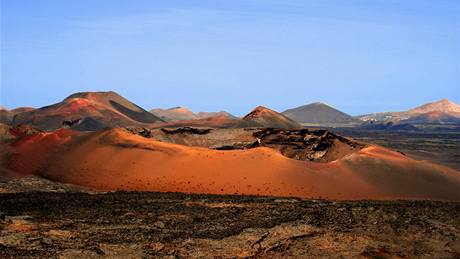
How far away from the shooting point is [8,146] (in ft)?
116

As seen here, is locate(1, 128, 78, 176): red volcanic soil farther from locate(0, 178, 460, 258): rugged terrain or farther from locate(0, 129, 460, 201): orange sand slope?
locate(0, 178, 460, 258): rugged terrain

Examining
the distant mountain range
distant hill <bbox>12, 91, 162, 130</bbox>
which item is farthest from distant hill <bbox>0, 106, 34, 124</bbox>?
distant hill <bbox>12, 91, 162, 130</bbox>

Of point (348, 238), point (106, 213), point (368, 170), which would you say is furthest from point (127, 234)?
point (368, 170)

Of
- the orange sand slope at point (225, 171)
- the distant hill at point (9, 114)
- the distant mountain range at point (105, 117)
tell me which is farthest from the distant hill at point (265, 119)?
the orange sand slope at point (225, 171)

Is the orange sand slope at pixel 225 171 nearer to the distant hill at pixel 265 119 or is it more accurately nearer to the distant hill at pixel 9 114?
the distant hill at pixel 265 119

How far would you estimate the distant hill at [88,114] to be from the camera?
92287 millimetres

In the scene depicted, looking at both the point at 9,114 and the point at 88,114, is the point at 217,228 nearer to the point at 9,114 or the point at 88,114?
the point at 88,114

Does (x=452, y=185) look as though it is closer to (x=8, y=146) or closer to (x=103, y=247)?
(x=103, y=247)

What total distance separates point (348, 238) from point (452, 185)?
17457 millimetres

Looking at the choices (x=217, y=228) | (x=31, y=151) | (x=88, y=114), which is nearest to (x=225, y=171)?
(x=217, y=228)

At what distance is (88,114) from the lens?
98.3 m

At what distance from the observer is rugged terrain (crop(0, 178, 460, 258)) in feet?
51.8

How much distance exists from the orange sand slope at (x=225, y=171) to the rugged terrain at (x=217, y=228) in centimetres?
466

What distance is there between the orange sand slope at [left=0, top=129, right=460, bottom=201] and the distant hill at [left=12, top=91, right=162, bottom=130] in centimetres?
5679
